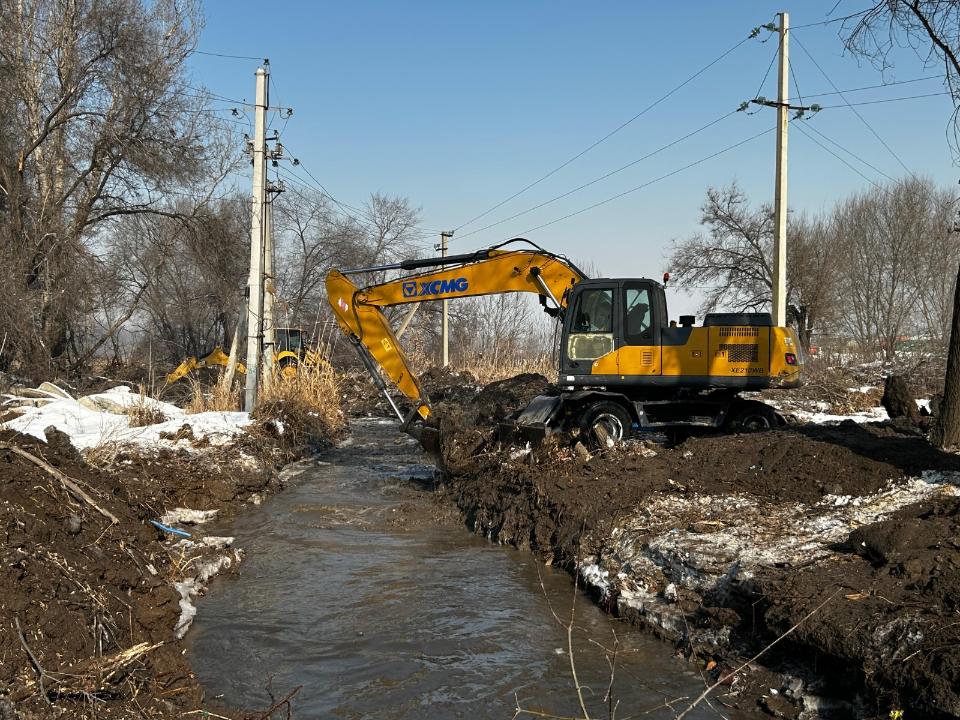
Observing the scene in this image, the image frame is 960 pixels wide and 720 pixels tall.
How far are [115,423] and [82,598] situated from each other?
8.12m

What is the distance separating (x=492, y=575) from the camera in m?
8.66

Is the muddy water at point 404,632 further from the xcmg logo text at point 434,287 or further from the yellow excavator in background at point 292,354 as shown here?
the yellow excavator in background at point 292,354

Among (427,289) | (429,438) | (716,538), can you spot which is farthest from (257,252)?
(716,538)

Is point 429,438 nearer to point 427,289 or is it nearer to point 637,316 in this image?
point 427,289

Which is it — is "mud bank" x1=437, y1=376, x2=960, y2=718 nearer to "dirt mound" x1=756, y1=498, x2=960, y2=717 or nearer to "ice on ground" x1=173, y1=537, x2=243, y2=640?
"dirt mound" x1=756, y1=498, x2=960, y2=717

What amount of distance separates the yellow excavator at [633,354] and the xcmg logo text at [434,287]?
0.84 ft

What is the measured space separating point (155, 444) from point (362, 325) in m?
3.72

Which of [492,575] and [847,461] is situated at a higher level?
[847,461]

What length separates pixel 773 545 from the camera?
7160 mm

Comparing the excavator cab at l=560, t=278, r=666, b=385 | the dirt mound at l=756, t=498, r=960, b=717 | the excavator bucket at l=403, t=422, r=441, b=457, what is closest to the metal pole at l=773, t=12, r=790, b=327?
the excavator cab at l=560, t=278, r=666, b=385

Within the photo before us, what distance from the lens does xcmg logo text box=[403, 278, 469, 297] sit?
13.5 m

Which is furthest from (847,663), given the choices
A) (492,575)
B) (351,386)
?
(351,386)

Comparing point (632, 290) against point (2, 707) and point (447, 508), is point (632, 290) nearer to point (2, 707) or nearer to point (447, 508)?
point (447, 508)

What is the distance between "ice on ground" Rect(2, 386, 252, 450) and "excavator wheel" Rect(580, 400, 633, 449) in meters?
5.86
